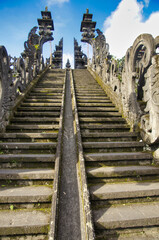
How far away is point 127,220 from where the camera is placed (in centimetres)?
225

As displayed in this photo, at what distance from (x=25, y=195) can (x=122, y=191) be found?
185 cm

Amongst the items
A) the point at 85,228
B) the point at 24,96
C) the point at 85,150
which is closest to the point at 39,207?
the point at 85,228

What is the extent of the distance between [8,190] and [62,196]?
1.09m

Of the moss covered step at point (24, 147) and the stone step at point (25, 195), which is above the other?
the moss covered step at point (24, 147)

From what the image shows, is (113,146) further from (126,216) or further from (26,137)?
(26,137)

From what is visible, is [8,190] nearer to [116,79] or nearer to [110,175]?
[110,175]

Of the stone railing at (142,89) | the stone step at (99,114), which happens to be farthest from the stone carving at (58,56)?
the stone step at (99,114)

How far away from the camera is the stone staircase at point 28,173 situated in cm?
213

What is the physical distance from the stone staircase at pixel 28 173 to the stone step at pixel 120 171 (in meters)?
0.96

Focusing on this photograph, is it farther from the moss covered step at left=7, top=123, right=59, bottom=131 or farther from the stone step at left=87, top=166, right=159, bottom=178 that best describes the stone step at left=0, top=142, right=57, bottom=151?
the stone step at left=87, top=166, right=159, bottom=178

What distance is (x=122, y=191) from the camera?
2684 millimetres

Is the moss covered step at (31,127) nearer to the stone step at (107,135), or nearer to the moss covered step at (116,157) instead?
the stone step at (107,135)

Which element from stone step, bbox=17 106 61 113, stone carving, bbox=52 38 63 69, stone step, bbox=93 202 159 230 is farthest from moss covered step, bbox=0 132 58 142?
stone carving, bbox=52 38 63 69

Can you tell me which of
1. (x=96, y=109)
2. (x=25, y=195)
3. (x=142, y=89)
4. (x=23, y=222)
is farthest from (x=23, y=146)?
(x=142, y=89)
